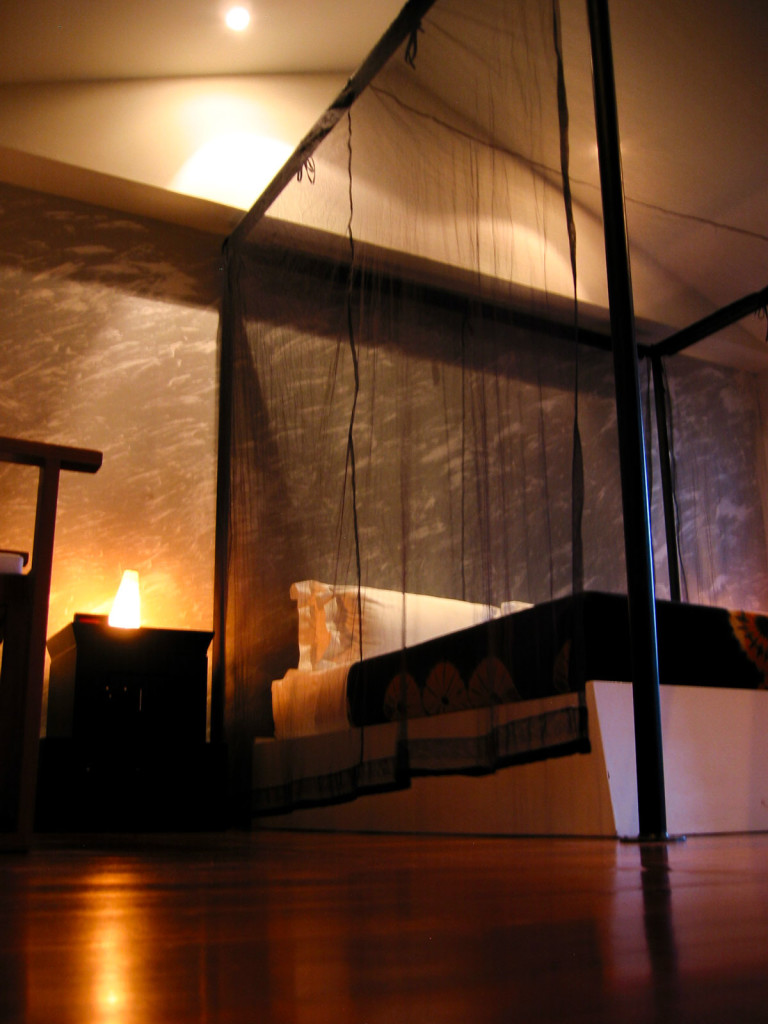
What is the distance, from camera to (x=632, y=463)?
2.07 m

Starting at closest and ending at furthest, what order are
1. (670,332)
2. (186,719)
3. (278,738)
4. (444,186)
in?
(444,186), (278,738), (186,719), (670,332)

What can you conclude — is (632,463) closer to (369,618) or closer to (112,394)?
(369,618)

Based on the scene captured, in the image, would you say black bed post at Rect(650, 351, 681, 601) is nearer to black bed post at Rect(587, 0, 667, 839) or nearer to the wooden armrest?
black bed post at Rect(587, 0, 667, 839)

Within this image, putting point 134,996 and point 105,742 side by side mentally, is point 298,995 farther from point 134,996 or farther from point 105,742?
point 105,742

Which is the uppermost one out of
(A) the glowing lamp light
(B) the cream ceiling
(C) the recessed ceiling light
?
(C) the recessed ceiling light

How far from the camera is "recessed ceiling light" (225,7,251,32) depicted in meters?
3.80

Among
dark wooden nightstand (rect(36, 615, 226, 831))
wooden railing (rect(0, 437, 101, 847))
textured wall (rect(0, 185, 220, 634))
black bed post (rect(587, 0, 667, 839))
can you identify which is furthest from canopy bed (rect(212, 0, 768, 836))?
wooden railing (rect(0, 437, 101, 847))

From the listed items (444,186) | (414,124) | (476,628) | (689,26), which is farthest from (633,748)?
(689,26)

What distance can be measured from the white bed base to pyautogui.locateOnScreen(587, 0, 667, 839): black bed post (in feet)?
0.39

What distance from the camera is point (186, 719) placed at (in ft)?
11.8

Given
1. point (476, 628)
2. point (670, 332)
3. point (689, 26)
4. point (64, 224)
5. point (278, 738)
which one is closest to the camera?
point (476, 628)

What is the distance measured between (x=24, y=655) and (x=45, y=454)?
408 mm

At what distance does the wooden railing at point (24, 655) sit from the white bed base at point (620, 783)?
3.47 feet

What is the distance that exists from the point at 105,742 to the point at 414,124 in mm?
2341
